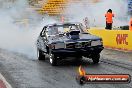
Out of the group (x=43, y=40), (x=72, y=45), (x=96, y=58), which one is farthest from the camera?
(x=43, y=40)

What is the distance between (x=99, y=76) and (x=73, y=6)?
32.9 metres

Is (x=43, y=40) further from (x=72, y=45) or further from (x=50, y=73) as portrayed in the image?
(x=50, y=73)

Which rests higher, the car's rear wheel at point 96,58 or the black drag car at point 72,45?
the black drag car at point 72,45

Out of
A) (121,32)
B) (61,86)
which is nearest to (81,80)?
(61,86)

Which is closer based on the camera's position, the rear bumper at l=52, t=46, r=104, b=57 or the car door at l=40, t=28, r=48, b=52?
the rear bumper at l=52, t=46, r=104, b=57

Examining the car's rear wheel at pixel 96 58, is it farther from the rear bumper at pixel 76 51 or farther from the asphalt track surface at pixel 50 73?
the rear bumper at pixel 76 51

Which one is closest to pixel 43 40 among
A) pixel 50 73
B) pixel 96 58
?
pixel 96 58

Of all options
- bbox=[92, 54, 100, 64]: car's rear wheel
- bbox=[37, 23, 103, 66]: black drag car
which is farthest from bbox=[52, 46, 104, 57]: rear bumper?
bbox=[92, 54, 100, 64]: car's rear wheel

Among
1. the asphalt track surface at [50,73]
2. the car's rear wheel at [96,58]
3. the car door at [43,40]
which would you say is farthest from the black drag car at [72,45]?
the asphalt track surface at [50,73]

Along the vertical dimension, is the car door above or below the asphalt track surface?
above

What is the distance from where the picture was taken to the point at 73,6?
119ft

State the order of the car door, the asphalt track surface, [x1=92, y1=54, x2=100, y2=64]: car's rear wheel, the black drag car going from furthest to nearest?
1. the car door
2. [x1=92, y1=54, x2=100, y2=64]: car's rear wheel
3. the black drag car
4. the asphalt track surface

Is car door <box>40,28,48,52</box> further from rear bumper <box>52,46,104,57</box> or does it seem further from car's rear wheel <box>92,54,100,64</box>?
car's rear wheel <box>92,54,100,64</box>

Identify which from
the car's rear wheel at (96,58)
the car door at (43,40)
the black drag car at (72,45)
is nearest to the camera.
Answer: the black drag car at (72,45)
